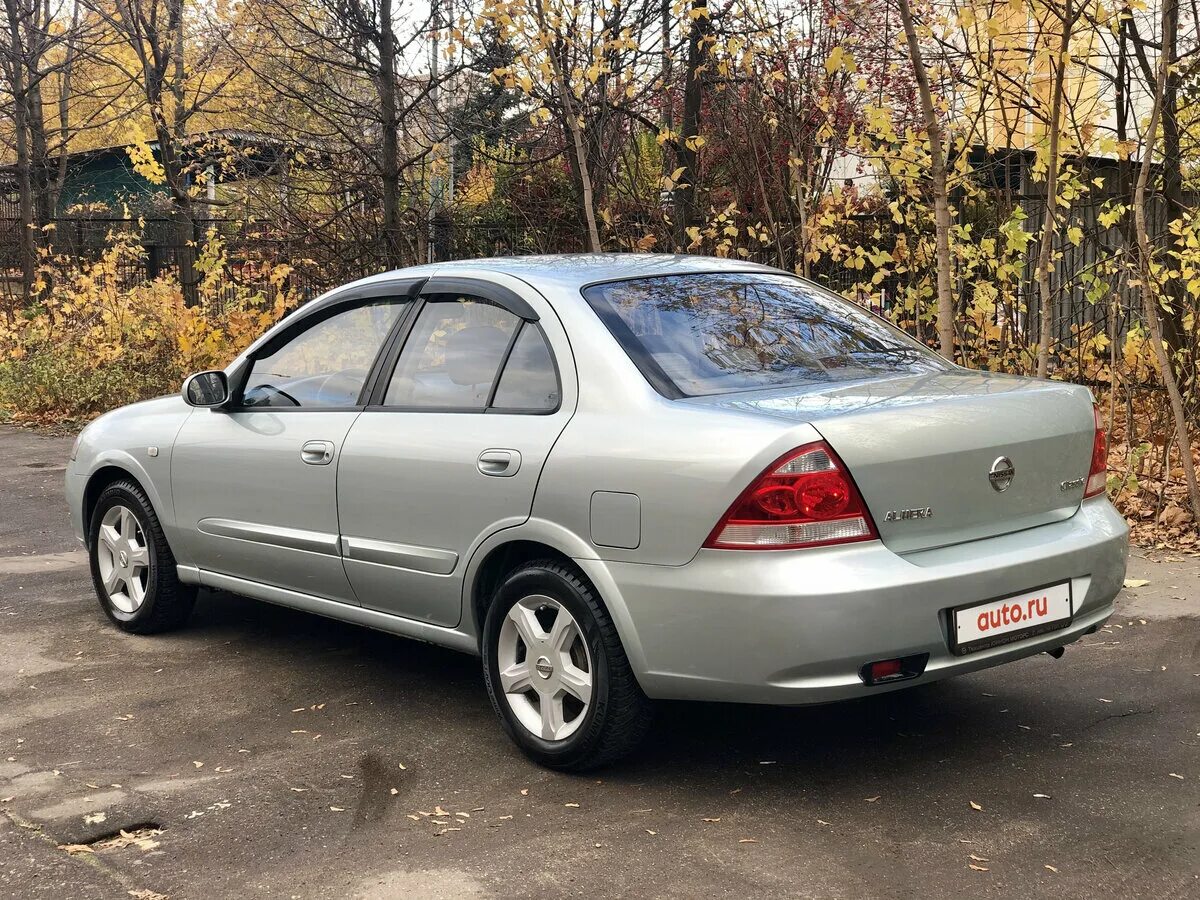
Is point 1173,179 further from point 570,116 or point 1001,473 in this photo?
point 1001,473

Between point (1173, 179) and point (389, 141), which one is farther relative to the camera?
point (389, 141)

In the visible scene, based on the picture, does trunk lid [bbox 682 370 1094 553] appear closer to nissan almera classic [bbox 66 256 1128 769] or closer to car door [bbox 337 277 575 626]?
nissan almera classic [bbox 66 256 1128 769]

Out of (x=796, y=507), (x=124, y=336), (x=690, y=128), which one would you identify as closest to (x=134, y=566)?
(x=796, y=507)

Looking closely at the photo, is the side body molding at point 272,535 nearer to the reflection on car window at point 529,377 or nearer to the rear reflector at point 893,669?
the reflection on car window at point 529,377

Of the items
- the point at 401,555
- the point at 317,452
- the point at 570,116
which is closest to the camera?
the point at 401,555

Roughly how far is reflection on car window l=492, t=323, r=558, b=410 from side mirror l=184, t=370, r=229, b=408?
163 centimetres

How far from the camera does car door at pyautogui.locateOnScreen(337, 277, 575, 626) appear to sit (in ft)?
14.2

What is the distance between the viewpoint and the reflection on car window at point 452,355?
4.61 meters

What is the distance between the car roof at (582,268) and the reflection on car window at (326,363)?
172mm

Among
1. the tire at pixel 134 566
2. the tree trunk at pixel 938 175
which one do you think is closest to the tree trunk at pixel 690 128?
the tree trunk at pixel 938 175

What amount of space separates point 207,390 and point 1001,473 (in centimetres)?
326

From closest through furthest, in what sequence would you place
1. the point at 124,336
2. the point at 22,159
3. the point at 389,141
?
1. the point at 389,141
2. the point at 124,336
3. the point at 22,159

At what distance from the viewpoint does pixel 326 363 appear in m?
5.41

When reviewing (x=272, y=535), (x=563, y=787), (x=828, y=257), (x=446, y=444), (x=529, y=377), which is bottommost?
(x=563, y=787)
